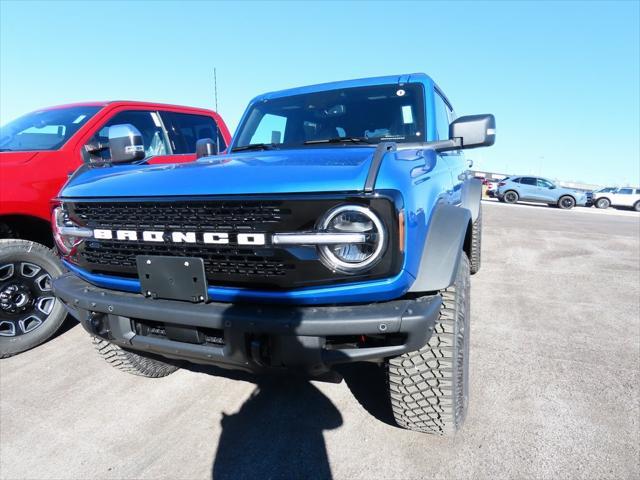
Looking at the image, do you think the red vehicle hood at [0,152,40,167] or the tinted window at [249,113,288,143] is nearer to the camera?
the tinted window at [249,113,288,143]

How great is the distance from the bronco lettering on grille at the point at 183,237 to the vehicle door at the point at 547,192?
934 inches

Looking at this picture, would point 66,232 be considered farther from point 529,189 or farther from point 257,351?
point 529,189

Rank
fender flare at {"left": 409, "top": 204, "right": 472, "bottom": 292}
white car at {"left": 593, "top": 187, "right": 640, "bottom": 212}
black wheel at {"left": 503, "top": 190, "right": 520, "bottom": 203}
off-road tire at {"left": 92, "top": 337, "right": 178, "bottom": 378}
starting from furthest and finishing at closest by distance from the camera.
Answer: white car at {"left": 593, "top": 187, "right": 640, "bottom": 212}, black wheel at {"left": 503, "top": 190, "right": 520, "bottom": 203}, off-road tire at {"left": 92, "top": 337, "right": 178, "bottom": 378}, fender flare at {"left": 409, "top": 204, "right": 472, "bottom": 292}

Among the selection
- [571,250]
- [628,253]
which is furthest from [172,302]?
[628,253]

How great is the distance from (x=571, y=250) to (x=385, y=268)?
7.08m

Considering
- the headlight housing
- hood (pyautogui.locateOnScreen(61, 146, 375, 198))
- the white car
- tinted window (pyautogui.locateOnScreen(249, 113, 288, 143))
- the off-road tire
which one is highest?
tinted window (pyautogui.locateOnScreen(249, 113, 288, 143))

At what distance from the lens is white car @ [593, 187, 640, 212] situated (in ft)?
81.3

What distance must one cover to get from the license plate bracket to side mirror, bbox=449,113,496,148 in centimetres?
171

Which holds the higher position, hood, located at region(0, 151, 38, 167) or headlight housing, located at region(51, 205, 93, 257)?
hood, located at region(0, 151, 38, 167)

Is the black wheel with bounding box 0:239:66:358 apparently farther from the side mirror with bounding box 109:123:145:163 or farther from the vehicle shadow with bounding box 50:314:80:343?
the side mirror with bounding box 109:123:145:163

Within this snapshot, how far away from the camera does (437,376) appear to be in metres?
1.96

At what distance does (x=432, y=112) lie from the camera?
2803mm

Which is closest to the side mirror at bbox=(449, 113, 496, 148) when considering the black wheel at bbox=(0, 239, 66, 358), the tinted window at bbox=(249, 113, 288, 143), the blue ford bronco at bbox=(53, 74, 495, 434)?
the blue ford bronco at bbox=(53, 74, 495, 434)

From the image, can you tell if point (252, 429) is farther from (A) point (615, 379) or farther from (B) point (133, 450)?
(A) point (615, 379)
